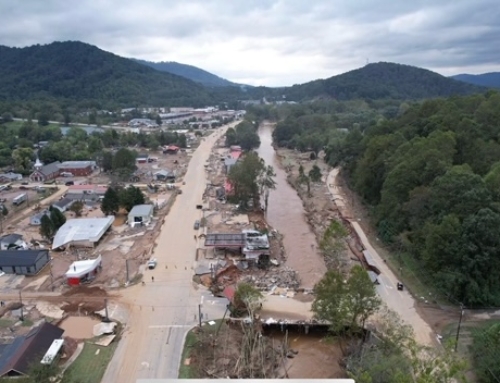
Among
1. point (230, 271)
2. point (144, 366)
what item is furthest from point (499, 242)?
point (144, 366)

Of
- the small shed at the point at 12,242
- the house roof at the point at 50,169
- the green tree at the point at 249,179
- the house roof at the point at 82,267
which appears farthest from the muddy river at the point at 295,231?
the house roof at the point at 50,169

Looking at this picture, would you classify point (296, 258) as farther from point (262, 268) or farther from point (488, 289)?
point (488, 289)

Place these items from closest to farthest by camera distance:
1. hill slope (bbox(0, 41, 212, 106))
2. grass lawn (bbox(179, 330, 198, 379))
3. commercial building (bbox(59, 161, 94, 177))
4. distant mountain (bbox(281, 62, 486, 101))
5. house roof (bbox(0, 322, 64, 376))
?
house roof (bbox(0, 322, 64, 376)) < grass lawn (bbox(179, 330, 198, 379)) < commercial building (bbox(59, 161, 94, 177)) < hill slope (bbox(0, 41, 212, 106)) < distant mountain (bbox(281, 62, 486, 101))

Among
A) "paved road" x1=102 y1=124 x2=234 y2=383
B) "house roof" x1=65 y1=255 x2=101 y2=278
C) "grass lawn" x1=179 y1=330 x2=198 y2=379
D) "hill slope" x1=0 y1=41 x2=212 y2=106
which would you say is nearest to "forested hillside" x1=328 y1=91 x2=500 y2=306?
"paved road" x1=102 y1=124 x2=234 y2=383

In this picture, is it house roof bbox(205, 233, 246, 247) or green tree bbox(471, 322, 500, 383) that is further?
house roof bbox(205, 233, 246, 247)

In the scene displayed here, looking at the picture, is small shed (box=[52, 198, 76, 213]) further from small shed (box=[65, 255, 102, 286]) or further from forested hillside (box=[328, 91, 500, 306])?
forested hillside (box=[328, 91, 500, 306])

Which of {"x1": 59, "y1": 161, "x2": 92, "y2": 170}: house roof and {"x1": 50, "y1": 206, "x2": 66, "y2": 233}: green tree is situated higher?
{"x1": 50, "y1": 206, "x2": 66, "y2": 233}: green tree
